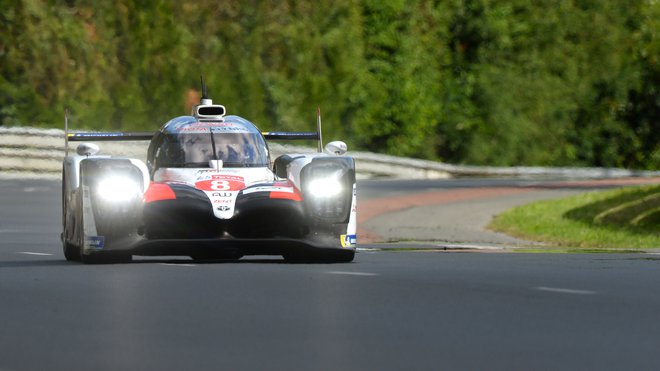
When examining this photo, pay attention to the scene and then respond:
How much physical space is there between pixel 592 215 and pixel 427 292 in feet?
51.4

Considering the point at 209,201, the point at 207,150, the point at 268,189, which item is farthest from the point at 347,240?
the point at 207,150

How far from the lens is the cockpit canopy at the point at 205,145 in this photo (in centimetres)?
2034

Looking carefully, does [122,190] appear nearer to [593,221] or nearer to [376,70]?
[593,221]

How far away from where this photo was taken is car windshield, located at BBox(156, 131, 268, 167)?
20.3 meters

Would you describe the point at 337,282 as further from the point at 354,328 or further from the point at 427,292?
the point at 354,328

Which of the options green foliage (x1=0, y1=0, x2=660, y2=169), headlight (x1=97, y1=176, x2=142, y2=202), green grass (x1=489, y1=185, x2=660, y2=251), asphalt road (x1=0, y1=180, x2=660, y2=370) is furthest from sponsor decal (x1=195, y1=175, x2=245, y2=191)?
green foliage (x1=0, y1=0, x2=660, y2=169)

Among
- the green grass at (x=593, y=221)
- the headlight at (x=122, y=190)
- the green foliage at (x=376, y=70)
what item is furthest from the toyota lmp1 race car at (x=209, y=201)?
the green foliage at (x=376, y=70)

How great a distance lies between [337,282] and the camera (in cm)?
1750

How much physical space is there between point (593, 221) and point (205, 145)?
1162cm

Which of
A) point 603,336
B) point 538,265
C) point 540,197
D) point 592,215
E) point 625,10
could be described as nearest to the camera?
point 603,336

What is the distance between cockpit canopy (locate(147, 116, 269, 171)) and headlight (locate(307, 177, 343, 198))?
0.74m

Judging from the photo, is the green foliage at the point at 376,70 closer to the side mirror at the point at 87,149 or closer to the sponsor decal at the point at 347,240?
the side mirror at the point at 87,149

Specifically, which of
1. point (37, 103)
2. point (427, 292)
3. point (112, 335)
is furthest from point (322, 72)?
point (112, 335)

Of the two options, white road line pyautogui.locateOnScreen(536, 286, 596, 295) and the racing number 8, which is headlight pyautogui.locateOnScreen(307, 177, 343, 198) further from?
white road line pyautogui.locateOnScreen(536, 286, 596, 295)
